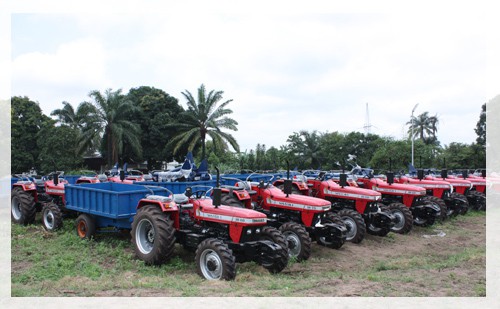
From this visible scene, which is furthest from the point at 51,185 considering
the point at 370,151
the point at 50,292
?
the point at 370,151

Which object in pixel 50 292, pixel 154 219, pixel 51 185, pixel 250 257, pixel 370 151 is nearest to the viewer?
pixel 50 292

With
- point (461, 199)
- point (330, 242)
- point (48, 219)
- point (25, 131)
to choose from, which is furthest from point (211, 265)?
point (25, 131)

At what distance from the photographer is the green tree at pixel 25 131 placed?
35.0m

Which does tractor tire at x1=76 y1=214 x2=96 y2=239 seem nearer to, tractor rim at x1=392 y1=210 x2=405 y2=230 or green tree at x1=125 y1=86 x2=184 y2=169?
tractor rim at x1=392 y1=210 x2=405 y2=230

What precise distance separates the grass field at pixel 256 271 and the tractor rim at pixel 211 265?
19 centimetres

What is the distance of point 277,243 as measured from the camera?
775 centimetres

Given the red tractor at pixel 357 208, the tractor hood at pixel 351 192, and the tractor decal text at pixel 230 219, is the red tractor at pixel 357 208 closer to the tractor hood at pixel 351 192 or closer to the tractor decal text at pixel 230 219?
the tractor hood at pixel 351 192

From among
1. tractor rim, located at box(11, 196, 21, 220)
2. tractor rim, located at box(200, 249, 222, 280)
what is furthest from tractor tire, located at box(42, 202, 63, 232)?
tractor rim, located at box(200, 249, 222, 280)

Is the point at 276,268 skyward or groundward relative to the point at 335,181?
groundward

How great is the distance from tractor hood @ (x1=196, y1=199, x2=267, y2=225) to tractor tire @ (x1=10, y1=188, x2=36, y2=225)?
6.63m

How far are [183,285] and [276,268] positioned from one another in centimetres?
182

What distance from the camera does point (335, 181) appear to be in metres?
12.8

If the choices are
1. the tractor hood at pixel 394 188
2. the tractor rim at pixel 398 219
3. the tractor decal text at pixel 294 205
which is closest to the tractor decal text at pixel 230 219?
the tractor decal text at pixel 294 205

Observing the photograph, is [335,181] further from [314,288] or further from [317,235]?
[314,288]
